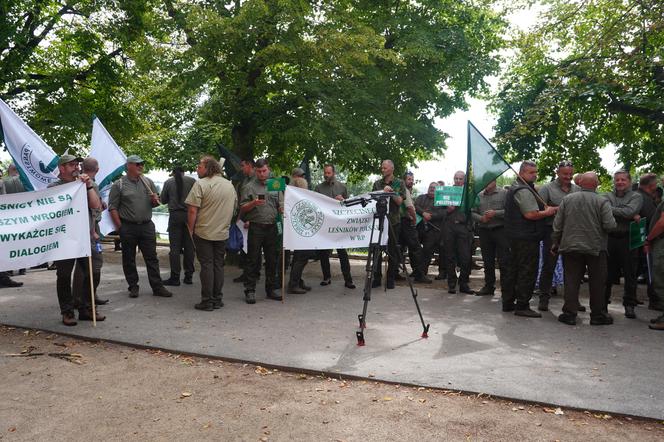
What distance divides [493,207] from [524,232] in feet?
4.76

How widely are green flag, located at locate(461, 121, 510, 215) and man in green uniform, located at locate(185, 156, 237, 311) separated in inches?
135

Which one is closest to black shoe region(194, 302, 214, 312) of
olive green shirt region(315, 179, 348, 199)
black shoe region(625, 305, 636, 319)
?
olive green shirt region(315, 179, 348, 199)

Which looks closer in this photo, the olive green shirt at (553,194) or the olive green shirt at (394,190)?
the olive green shirt at (553,194)

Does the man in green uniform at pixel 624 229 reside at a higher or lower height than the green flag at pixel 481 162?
lower

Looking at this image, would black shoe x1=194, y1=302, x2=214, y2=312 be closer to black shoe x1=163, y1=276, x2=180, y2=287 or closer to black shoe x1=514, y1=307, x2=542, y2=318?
black shoe x1=163, y1=276, x2=180, y2=287

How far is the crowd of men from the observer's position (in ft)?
23.7

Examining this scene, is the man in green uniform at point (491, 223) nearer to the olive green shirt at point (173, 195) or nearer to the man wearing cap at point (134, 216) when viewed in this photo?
the olive green shirt at point (173, 195)

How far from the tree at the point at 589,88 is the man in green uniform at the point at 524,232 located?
405 centimetres

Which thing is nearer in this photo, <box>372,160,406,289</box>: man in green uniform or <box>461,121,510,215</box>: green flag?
<box>461,121,510,215</box>: green flag

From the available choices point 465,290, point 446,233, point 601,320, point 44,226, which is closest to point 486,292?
point 465,290

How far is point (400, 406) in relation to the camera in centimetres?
429

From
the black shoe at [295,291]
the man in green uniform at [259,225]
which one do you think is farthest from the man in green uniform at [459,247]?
the man in green uniform at [259,225]

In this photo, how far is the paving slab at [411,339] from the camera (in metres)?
4.81

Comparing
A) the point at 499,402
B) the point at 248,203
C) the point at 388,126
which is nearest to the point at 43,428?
the point at 499,402
